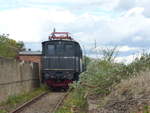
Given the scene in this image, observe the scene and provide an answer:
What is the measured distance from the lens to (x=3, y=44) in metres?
46.8

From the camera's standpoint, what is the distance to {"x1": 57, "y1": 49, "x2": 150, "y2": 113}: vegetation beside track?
429 inches

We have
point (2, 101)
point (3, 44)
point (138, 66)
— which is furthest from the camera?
point (3, 44)

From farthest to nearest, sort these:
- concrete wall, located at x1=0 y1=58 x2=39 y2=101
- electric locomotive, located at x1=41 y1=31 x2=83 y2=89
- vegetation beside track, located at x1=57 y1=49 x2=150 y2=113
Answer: electric locomotive, located at x1=41 y1=31 x2=83 y2=89 < concrete wall, located at x1=0 y1=58 x2=39 y2=101 < vegetation beside track, located at x1=57 y1=49 x2=150 y2=113

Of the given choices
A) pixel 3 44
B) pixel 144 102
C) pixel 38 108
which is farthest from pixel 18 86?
pixel 3 44

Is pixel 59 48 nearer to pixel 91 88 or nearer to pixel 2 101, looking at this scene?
pixel 2 101

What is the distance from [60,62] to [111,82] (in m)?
15.2

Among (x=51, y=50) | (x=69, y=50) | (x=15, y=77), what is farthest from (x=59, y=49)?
(x=15, y=77)

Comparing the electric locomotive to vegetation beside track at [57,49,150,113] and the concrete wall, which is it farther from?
vegetation beside track at [57,49,150,113]

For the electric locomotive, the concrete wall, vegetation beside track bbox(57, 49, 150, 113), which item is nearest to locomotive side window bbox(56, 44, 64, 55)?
the electric locomotive

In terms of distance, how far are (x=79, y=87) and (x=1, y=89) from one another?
4944mm

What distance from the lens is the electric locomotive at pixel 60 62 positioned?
94.5 feet

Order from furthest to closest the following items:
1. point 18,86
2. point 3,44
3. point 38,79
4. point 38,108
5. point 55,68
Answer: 1. point 3,44
2. point 38,79
3. point 55,68
4. point 18,86
5. point 38,108

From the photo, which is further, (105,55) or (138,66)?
(105,55)

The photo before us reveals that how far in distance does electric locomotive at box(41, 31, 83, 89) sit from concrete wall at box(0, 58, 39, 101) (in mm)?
1263
